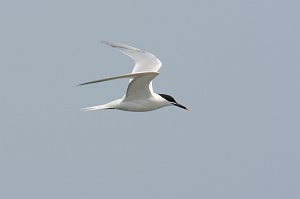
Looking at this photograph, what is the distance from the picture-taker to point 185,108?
19531 millimetres

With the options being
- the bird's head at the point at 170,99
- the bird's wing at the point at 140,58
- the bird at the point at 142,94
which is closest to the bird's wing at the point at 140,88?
the bird at the point at 142,94

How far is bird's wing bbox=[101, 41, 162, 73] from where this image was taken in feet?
63.2

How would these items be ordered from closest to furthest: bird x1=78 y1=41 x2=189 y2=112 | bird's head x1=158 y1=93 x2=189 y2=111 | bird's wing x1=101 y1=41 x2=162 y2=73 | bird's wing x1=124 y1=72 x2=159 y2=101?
1. bird's wing x1=124 y1=72 x2=159 y2=101
2. bird x1=78 y1=41 x2=189 y2=112
3. bird's head x1=158 y1=93 x2=189 y2=111
4. bird's wing x1=101 y1=41 x2=162 y2=73

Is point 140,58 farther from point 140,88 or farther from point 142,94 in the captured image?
point 140,88

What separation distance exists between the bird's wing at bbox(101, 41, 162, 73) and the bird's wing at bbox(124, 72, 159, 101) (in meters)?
1.34

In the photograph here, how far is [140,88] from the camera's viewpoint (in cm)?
1722

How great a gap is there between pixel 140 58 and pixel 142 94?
2.45m

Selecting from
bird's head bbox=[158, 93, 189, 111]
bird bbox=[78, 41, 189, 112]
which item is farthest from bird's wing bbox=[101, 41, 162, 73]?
bird's head bbox=[158, 93, 189, 111]

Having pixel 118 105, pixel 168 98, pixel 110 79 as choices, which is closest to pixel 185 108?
pixel 168 98

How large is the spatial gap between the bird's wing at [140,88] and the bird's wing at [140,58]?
134 centimetres

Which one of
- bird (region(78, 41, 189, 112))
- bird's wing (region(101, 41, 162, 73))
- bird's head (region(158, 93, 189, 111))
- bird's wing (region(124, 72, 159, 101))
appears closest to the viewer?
bird's wing (region(124, 72, 159, 101))

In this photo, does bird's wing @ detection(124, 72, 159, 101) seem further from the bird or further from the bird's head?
the bird's head

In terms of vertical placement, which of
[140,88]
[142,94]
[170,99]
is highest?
[140,88]

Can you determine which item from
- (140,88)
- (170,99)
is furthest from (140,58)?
(140,88)
